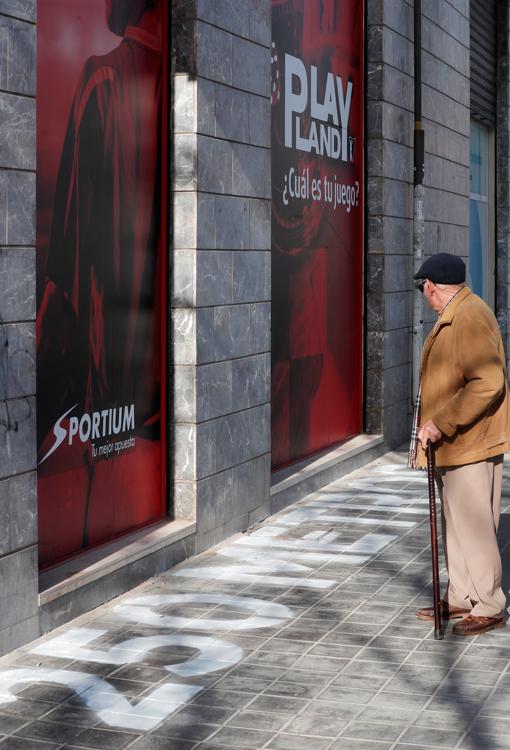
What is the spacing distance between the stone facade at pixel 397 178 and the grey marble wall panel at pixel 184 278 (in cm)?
435

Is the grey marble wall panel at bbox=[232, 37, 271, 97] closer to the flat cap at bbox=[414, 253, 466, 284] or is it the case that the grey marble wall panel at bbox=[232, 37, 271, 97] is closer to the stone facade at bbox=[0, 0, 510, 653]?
the stone facade at bbox=[0, 0, 510, 653]

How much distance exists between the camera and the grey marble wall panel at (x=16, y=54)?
5840 mm

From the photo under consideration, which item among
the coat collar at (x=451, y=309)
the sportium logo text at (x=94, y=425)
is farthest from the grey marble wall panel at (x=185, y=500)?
the coat collar at (x=451, y=309)

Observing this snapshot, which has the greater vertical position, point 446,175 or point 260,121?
point 446,175

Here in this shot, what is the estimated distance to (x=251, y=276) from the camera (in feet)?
28.8

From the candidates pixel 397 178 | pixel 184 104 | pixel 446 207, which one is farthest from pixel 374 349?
pixel 184 104

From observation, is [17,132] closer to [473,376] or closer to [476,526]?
[473,376]

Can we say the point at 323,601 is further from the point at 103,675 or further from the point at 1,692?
the point at 1,692

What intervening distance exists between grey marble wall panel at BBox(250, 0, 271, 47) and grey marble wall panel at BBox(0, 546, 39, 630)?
4.10m

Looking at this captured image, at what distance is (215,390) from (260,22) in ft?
8.21

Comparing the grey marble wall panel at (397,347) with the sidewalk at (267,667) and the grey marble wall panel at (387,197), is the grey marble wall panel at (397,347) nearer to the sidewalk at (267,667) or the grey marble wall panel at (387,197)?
the grey marble wall panel at (387,197)

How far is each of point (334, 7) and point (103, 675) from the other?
281 inches

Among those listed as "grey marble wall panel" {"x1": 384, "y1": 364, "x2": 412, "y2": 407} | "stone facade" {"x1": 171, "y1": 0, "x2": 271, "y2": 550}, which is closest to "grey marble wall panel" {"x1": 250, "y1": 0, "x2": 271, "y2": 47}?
"stone facade" {"x1": 171, "y1": 0, "x2": 271, "y2": 550}

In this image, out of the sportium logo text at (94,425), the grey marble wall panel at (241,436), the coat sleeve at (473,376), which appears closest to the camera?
the coat sleeve at (473,376)
